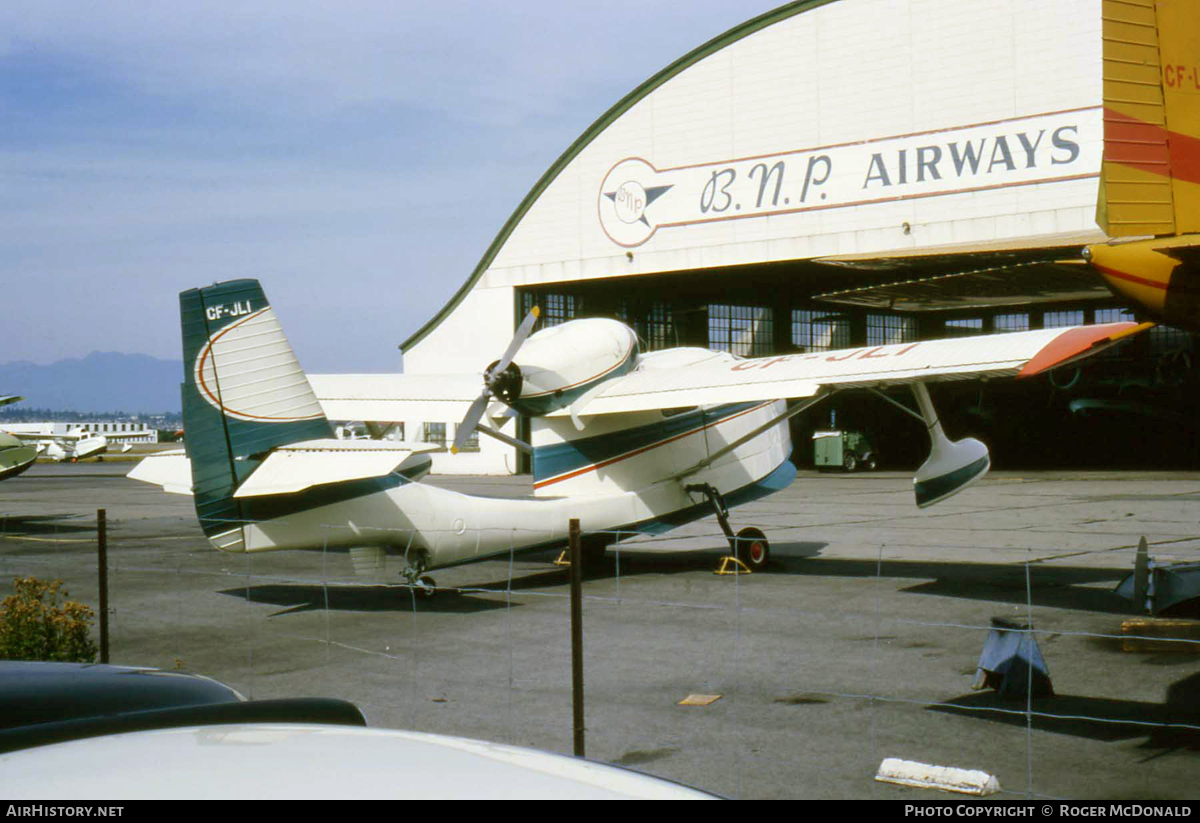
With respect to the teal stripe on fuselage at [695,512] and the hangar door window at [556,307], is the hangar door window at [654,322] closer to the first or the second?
the hangar door window at [556,307]

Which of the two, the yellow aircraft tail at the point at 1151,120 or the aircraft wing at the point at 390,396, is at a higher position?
the yellow aircraft tail at the point at 1151,120

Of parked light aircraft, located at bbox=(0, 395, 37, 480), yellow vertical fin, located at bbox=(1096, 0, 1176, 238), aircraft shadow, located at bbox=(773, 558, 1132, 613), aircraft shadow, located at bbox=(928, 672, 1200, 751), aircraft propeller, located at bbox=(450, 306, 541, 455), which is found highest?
yellow vertical fin, located at bbox=(1096, 0, 1176, 238)

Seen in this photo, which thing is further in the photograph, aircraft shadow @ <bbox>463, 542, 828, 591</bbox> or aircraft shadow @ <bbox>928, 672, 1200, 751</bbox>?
aircraft shadow @ <bbox>463, 542, 828, 591</bbox>

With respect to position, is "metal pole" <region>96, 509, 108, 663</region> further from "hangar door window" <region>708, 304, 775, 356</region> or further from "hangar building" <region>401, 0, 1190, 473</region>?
"hangar door window" <region>708, 304, 775, 356</region>

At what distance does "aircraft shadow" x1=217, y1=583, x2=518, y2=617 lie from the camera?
43.4 feet

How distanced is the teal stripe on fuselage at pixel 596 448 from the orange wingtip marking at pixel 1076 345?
6.25m

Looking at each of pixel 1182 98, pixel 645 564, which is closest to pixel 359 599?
pixel 645 564

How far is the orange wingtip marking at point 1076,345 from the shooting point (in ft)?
33.2

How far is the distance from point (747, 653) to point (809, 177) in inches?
952

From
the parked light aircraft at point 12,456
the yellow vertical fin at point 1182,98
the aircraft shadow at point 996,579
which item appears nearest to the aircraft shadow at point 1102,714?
the aircraft shadow at point 996,579

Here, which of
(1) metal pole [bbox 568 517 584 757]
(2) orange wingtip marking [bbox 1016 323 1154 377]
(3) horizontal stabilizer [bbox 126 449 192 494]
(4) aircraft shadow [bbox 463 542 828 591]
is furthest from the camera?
(4) aircraft shadow [bbox 463 542 828 591]

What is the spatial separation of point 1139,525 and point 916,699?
13.9 meters

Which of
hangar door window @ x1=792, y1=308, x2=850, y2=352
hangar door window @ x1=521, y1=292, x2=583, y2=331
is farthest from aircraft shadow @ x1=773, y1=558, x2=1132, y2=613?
hangar door window @ x1=792, y1=308, x2=850, y2=352

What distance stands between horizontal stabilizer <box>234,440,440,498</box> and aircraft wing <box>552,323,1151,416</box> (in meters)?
3.56
